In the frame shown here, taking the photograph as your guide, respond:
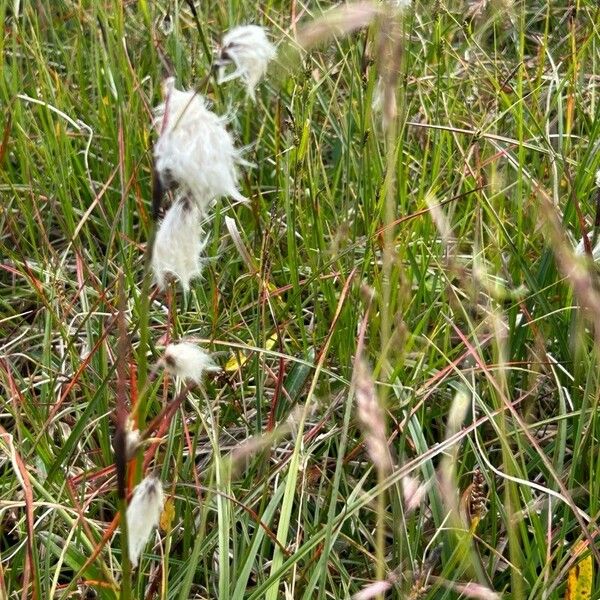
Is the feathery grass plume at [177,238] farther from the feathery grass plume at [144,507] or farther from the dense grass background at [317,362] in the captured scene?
the feathery grass plume at [144,507]

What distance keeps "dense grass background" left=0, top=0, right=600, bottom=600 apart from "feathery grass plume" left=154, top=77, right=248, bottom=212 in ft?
0.32

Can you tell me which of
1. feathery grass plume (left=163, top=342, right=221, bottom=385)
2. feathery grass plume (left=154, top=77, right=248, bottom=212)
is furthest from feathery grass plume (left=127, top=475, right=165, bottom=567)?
feathery grass plume (left=154, top=77, right=248, bottom=212)

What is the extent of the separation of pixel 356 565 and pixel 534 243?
→ 0.73 meters

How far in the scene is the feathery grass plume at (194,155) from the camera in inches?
25.5

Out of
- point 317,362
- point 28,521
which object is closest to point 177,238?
point 28,521

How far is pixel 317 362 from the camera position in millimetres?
1348

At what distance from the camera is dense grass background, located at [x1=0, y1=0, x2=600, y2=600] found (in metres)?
1.07

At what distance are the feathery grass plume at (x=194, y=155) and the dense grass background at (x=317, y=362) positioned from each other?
97 millimetres

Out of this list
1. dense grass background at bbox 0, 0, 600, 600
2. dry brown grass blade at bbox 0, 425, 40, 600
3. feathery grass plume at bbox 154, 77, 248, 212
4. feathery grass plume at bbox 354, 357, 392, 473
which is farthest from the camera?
dense grass background at bbox 0, 0, 600, 600

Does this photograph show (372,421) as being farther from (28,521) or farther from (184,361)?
(28,521)

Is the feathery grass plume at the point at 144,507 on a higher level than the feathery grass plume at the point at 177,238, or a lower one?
lower

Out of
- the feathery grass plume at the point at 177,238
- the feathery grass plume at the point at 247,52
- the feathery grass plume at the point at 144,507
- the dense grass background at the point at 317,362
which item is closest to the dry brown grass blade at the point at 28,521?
the dense grass background at the point at 317,362

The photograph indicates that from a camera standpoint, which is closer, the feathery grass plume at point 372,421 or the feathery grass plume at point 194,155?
the feathery grass plume at point 194,155

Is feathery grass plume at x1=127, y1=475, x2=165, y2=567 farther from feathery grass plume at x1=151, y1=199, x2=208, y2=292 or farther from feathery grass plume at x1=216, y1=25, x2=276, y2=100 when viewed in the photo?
feathery grass plume at x1=216, y1=25, x2=276, y2=100
